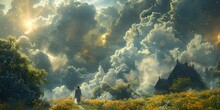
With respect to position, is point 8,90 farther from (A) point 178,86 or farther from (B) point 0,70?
(A) point 178,86

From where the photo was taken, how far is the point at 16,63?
46.9 meters

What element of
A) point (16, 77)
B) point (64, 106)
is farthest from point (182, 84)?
point (64, 106)

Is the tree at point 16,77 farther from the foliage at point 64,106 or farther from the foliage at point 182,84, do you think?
the foliage at point 182,84

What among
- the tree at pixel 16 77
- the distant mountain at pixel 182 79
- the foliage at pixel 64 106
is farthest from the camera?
the distant mountain at pixel 182 79

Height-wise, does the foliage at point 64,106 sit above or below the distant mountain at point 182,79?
below

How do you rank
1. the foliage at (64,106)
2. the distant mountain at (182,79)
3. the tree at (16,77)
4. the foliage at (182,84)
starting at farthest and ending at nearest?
the distant mountain at (182,79) < the foliage at (182,84) < the tree at (16,77) < the foliage at (64,106)

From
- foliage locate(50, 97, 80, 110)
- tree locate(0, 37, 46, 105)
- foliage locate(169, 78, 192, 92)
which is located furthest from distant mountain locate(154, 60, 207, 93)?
foliage locate(50, 97, 80, 110)

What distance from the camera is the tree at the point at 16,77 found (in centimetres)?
4238

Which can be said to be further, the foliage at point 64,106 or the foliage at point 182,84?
the foliage at point 182,84

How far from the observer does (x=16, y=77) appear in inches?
1729

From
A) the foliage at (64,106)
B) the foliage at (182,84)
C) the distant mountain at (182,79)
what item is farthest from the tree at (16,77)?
the distant mountain at (182,79)

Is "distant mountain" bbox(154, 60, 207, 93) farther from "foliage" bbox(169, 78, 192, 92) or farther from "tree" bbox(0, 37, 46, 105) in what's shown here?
"tree" bbox(0, 37, 46, 105)

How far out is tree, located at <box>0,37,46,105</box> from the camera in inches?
1668

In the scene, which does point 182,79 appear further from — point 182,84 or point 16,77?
point 16,77
